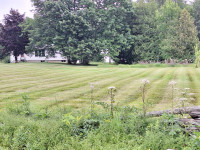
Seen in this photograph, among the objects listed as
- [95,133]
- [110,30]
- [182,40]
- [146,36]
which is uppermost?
[110,30]

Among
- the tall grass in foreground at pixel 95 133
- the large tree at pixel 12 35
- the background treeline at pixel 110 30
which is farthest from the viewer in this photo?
the large tree at pixel 12 35

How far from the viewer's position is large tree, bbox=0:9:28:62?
1087 inches

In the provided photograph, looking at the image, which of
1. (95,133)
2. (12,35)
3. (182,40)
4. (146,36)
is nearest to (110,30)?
(146,36)

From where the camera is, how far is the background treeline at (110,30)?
22.8 metres

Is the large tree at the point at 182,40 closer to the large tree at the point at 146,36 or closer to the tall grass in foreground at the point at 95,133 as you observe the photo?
the large tree at the point at 146,36

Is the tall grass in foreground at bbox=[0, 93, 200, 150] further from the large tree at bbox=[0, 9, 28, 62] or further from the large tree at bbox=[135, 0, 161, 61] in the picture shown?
the large tree at bbox=[0, 9, 28, 62]

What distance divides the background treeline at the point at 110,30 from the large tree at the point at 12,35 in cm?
163

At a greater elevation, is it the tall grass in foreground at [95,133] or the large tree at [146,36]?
the large tree at [146,36]

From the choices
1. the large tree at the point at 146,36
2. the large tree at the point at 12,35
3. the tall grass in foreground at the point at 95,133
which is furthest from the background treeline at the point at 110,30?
the tall grass in foreground at the point at 95,133

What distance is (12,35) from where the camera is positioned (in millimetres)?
27953

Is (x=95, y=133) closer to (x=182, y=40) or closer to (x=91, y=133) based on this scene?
(x=91, y=133)

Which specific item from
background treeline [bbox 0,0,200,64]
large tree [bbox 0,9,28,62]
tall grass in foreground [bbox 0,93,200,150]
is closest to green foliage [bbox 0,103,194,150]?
tall grass in foreground [bbox 0,93,200,150]

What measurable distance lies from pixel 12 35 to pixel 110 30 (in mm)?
14407

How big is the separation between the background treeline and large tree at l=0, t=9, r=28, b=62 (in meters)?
1.63
